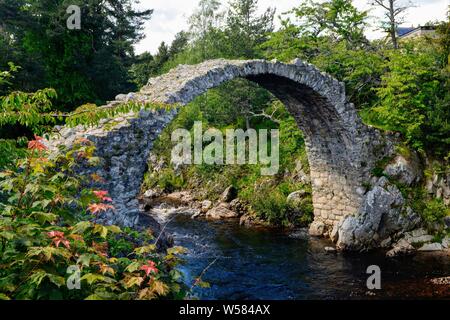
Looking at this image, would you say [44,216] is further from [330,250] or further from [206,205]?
[206,205]

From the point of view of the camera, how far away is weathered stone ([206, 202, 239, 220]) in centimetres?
1772

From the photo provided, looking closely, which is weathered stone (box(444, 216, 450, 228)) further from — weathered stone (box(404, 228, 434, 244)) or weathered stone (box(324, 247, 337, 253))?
weathered stone (box(324, 247, 337, 253))

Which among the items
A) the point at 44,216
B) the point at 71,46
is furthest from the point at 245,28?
the point at 44,216

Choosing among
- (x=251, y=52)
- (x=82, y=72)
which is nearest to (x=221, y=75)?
(x=82, y=72)

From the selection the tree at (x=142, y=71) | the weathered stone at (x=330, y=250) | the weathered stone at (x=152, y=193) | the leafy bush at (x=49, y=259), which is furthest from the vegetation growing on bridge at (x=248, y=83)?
the tree at (x=142, y=71)

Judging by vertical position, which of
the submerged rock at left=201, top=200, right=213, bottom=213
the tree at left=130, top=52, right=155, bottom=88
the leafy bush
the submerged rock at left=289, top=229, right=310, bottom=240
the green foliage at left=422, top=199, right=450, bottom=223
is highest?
the tree at left=130, top=52, right=155, bottom=88

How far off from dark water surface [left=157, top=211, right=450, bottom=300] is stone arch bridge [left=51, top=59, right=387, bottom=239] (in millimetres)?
1868

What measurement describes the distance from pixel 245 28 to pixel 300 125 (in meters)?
11.5

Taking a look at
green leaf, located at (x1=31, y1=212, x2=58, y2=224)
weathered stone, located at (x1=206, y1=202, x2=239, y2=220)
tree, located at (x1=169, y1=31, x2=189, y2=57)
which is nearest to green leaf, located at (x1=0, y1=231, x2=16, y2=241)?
green leaf, located at (x1=31, y1=212, x2=58, y2=224)
